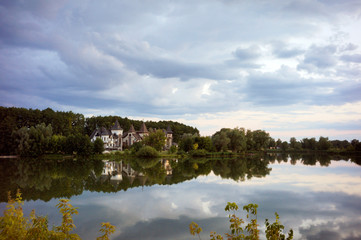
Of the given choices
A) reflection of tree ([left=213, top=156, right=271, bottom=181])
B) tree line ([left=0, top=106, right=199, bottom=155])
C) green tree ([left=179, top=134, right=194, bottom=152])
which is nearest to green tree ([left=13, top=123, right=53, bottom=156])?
tree line ([left=0, top=106, right=199, bottom=155])

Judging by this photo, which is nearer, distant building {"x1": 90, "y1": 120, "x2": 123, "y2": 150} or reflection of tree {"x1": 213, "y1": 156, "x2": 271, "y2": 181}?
reflection of tree {"x1": 213, "y1": 156, "x2": 271, "y2": 181}

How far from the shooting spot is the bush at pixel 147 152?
58.2 m

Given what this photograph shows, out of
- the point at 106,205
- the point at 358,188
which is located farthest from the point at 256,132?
the point at 106,205

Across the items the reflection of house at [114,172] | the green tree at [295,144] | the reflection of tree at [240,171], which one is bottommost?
the reflection of house at [114,172]

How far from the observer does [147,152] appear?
58.3 metres

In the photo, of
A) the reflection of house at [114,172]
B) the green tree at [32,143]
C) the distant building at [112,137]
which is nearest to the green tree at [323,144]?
the distant building at [112,137]

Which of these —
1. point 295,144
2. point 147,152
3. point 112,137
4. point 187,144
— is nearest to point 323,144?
point 295,144

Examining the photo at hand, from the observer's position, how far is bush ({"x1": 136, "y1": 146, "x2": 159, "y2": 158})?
58.2m

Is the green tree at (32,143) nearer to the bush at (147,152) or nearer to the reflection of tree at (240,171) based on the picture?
the bush at (147,152)

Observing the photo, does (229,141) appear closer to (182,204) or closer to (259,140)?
(259,140)

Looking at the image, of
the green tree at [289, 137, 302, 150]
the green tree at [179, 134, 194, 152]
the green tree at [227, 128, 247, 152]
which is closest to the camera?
the green tree at [179, 134, 194, 152]

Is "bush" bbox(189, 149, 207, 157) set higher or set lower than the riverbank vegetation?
lower

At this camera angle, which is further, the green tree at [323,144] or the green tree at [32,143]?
the green tree at [323,144]

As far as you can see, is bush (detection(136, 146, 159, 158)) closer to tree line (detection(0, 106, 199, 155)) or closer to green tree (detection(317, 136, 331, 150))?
tree line (detection(0, 106, 199, 155))
